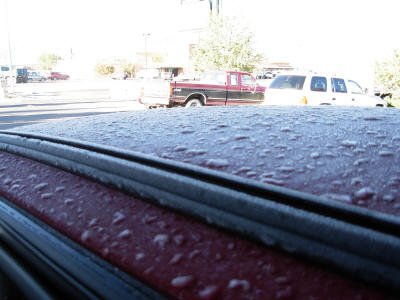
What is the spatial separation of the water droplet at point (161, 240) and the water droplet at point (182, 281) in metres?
0.09

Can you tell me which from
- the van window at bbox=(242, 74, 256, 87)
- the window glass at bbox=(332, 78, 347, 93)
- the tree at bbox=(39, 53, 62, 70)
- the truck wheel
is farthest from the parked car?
the tree at bbox=(39, 53, 62, 70)

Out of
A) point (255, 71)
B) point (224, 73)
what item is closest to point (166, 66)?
point (255, 71)

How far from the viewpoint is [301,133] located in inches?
45.1

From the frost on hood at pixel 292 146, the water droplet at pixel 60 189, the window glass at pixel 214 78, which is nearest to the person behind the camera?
the frost on hood at pixel 292 146

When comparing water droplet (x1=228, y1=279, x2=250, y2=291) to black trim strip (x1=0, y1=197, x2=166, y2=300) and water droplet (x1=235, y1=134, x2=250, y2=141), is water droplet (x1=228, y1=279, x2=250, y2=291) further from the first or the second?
water droplet (x1=235, y1=134, x2=250, y2=141)

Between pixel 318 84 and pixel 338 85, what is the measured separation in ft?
3.67

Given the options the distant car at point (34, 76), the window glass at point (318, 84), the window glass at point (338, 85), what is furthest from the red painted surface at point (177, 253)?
the distant car at point (34, 76)

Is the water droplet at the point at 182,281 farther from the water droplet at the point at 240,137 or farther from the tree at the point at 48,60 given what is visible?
the tree at the point at 48,60

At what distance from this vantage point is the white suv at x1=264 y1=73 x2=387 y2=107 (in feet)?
35.2

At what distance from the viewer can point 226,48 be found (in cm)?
2250

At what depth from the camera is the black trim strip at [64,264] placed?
693 mm

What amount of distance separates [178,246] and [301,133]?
0.63m

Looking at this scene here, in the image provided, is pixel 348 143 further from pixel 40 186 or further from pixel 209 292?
pixel 40 186

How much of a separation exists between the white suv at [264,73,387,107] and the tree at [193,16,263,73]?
1167 centimetres
